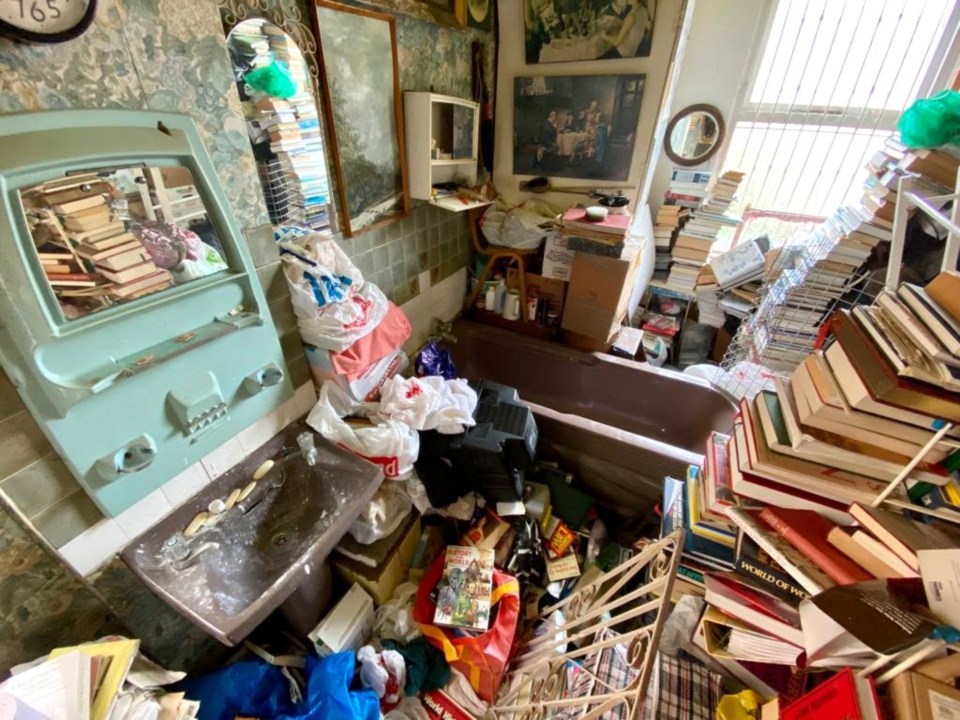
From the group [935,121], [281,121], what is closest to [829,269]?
[935,121]

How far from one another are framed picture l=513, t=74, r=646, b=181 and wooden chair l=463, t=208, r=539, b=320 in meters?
0.42

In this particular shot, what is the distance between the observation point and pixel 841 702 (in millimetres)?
761

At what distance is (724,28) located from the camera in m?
2.30

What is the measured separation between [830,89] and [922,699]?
3006 mm

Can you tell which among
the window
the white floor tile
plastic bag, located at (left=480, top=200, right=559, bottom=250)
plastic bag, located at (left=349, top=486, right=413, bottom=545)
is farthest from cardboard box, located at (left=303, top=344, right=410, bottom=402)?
the window

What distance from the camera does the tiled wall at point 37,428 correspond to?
687 mm

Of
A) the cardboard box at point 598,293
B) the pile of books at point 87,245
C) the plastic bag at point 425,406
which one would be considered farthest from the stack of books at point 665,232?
the pile of books at point 87,245

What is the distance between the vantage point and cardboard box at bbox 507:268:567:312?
7.27ft

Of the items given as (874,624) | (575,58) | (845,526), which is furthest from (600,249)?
(874,624)

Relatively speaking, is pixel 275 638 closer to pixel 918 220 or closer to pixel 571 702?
pixel 571 702

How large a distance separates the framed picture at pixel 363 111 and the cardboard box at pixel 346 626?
133 cm

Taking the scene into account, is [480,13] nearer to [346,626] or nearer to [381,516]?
[381,516]

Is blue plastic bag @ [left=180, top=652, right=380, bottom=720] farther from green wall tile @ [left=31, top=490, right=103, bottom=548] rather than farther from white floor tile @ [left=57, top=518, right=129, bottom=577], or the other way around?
green wall tile @ [left=31, top=490, right=103, bottom=548]

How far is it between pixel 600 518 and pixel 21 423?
1.88 metres
